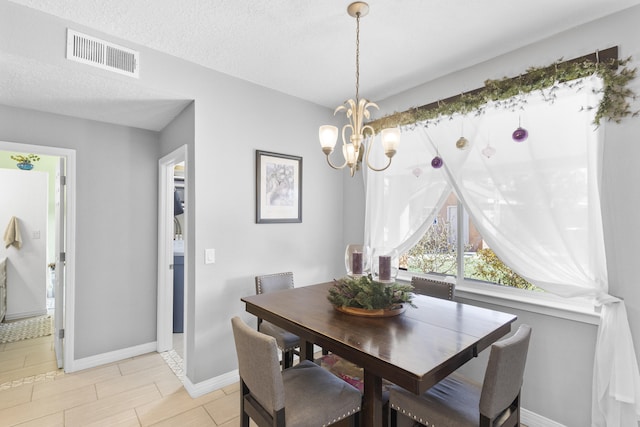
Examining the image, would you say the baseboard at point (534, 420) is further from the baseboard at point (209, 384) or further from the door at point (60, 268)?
the door at point (60, 268)

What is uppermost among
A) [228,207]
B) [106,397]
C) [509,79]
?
[509,79]

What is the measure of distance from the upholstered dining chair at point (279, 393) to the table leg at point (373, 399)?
0.21 feet

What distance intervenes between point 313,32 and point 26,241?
4832 mm

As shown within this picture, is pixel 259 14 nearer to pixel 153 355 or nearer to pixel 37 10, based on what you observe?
pixel 37 10

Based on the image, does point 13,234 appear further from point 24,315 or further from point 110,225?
point 110,225

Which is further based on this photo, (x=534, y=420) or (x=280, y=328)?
(x=280, y=328)

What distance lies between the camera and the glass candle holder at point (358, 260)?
6.66 ft

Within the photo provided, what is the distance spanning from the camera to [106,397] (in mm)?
2479

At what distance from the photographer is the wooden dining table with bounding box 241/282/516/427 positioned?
1233 mm

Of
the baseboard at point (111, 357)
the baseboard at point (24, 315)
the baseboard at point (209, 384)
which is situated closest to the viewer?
the baseboard at point (209, 384)

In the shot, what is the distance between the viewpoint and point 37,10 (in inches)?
73.5

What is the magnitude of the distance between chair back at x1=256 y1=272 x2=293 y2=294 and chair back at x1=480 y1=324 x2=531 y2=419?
1.75 metres

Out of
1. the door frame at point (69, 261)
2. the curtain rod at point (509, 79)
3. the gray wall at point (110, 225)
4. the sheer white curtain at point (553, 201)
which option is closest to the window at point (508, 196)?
the sheer white curtain at point (553, 201)

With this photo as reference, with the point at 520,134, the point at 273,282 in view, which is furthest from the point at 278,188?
the point at 520,134
